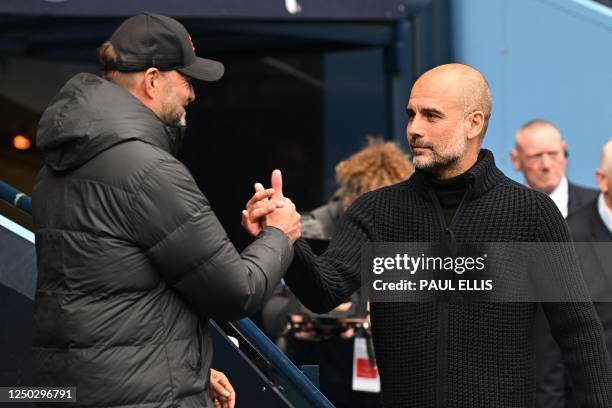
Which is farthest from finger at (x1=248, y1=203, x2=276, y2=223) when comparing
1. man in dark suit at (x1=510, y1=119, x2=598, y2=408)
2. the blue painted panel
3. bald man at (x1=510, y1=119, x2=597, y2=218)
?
the blue painted panel

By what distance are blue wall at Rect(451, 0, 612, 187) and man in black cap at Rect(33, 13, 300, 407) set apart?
4.98m

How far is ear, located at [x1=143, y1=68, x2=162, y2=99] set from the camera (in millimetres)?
3574

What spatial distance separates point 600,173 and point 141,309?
3.64 meters

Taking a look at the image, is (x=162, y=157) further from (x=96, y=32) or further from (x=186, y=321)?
(x=96, y=32)

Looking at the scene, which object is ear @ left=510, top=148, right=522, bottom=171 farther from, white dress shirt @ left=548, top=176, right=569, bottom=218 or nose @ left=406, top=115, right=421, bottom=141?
nose @ left=406, top=115, right=421, bottom=141

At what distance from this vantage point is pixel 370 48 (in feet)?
34.4

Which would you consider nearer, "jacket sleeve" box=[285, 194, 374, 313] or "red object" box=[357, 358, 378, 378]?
"jacket sleeve" box=[285, 194, 374, 313]

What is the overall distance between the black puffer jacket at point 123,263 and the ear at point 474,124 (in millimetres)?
1021

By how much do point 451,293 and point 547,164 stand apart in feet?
11.2

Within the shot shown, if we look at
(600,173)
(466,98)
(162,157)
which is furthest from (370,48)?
(162,157)

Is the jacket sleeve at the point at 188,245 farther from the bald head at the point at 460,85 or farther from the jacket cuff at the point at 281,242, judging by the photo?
the bald head at the point at 460,85

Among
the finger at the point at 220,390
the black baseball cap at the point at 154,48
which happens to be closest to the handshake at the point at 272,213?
the black baseball cap at the point at 154,48

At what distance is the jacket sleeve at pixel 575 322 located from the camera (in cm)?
395

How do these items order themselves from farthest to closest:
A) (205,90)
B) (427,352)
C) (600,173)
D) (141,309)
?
(205,90) < (600,173) < (427,352) < (141,309)
